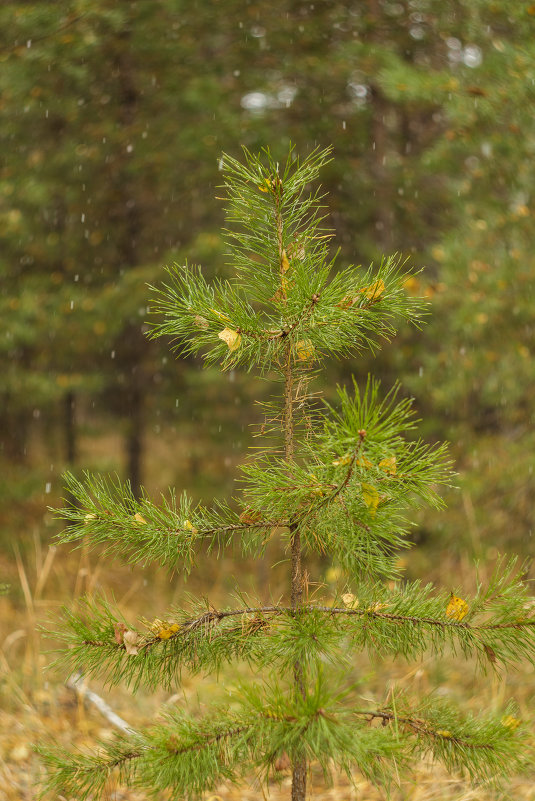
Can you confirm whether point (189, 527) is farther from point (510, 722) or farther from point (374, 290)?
point (510, 722)

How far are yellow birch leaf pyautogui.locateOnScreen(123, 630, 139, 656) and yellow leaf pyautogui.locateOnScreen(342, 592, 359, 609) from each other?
2.03 feet

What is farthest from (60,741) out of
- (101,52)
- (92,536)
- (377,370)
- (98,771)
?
(101,52)

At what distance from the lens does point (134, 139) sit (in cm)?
672

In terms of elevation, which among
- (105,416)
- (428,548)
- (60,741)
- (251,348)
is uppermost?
(251,348)

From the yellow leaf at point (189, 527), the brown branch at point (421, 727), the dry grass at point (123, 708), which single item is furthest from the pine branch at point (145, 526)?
the dry grass at point (123, 708)

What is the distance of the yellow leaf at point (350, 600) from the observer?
1902 millimetres

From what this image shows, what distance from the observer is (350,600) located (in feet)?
6.30

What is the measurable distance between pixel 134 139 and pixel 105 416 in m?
10.4

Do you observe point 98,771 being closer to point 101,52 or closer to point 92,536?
point 92,536

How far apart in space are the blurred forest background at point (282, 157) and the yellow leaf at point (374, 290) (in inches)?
105

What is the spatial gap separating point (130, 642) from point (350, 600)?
2.14ft

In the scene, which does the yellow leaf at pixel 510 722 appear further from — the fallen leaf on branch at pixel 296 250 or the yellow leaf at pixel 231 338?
the fallen leaf on branch at pixel 296 250

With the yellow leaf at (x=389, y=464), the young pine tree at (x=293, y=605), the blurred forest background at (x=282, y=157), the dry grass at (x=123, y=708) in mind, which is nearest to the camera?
the yellow leaf at (x=389, y=464)

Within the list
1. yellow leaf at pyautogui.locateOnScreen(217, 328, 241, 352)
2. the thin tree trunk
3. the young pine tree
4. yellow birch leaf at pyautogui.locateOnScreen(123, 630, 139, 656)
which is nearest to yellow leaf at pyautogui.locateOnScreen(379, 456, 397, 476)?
the young pine tree
